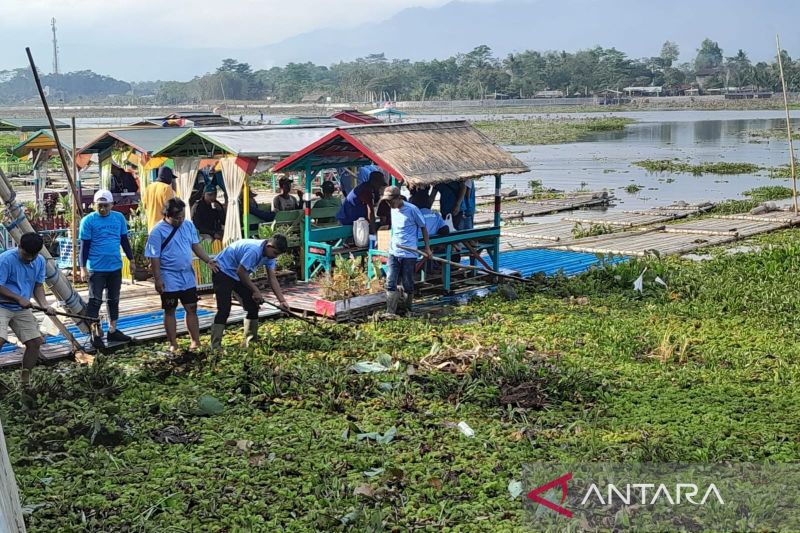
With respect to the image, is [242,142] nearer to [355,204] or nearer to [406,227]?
[355,204]

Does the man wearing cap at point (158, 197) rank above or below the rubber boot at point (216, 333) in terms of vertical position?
above

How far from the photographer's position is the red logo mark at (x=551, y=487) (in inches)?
218

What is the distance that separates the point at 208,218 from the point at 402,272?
3.82 m

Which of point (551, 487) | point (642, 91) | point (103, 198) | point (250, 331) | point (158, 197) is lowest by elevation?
point (551, 487)

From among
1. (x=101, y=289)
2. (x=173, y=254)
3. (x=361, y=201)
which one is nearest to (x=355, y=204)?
(x=361, y=201)

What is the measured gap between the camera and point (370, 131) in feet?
40.6

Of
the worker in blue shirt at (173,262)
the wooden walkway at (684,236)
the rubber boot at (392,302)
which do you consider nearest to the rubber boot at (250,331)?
the worker in blue shirt at (173,262)

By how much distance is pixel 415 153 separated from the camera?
12.2 metres

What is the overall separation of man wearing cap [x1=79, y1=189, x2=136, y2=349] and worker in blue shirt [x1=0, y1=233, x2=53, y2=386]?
116cm

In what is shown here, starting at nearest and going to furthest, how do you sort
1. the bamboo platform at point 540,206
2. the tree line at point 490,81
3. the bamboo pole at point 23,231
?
the bamboo pole at point 23,231 < the bamboo platform at point 540,206 < the tree line at point 490,81

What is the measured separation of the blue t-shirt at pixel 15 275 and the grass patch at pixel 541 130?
167ft

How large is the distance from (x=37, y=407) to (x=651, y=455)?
4830 millimetres

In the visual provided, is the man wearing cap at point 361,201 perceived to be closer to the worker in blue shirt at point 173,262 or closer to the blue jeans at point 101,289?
the worker in blue shirt at point 173,262

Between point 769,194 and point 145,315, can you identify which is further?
point 769,194
